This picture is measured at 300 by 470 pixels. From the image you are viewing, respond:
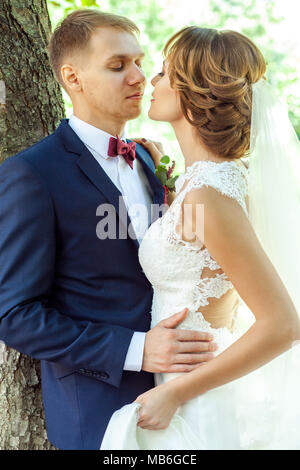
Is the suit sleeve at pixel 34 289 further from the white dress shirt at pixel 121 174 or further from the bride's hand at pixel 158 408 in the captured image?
the white dress shirt at pixel 121 174

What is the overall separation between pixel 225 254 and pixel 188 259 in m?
0.21

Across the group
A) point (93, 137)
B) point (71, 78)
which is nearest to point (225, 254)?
point (93, 137)

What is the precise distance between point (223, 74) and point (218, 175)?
0.39 m

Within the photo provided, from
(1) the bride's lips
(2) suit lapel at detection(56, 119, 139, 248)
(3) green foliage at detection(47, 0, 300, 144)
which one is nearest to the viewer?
(2) suit lapel at detection(56, 119, 139, 248)

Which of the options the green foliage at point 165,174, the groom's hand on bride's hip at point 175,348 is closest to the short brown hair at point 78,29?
the green foliage at point 165,174

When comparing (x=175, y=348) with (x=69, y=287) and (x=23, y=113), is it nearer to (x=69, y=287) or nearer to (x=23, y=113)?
(x=69, y=287)

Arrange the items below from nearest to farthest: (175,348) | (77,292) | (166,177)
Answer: (175,348) < (77,292) < (166,177)

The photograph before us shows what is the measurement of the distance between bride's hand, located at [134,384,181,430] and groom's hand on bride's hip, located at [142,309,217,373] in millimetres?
120

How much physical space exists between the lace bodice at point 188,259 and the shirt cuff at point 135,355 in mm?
153

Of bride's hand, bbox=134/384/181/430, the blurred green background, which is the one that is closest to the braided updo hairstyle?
bride's hand, bbox=134/384/181/430

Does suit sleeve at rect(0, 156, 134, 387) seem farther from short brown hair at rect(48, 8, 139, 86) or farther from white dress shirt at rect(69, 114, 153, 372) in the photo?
short brown hair at rect(48, 8, 139, 86)

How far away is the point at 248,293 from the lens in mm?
2072

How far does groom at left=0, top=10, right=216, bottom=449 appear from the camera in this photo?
7.42ft
